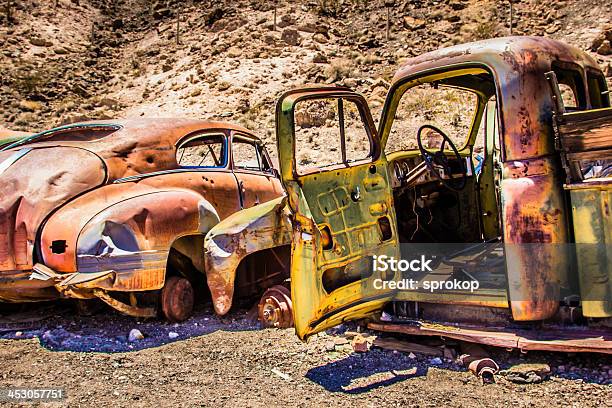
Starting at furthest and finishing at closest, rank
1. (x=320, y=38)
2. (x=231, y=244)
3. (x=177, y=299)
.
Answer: (x=320, y=38) < (x=177, y=299) < (x=231, y=244)

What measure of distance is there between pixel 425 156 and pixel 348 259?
1.47 metres

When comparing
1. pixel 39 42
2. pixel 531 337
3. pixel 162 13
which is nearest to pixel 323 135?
pixel 531 337

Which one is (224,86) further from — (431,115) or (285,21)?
(431,115)

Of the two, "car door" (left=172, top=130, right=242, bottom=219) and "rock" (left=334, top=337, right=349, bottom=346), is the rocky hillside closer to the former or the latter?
"car door" (left=172, top=130, right=242, bottom=219)

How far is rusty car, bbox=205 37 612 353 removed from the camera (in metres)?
3.72

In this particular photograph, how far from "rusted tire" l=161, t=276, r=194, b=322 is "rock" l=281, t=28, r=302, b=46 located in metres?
25.6

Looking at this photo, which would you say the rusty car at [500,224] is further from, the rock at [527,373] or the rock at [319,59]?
the rock at [319,59]

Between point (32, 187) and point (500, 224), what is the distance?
406cm

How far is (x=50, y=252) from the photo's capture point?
16.9 feet

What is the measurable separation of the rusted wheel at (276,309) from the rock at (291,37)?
2585 cm

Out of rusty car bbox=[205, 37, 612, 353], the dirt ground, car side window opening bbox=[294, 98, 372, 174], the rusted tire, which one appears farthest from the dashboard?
car side window opening bbox=[294, 98, 372, 174]

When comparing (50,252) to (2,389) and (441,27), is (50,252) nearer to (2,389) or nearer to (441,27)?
(2,389)

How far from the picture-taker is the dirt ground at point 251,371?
374cm

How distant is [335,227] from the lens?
4.24 meters
